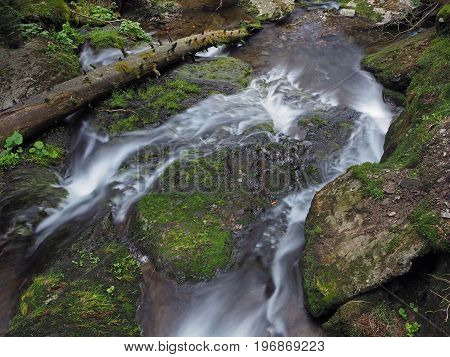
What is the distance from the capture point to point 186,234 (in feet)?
16.1

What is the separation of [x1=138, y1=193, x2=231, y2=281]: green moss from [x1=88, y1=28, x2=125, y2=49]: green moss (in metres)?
5.69

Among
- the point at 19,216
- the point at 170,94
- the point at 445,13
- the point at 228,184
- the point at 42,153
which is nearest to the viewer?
the point at 19,216

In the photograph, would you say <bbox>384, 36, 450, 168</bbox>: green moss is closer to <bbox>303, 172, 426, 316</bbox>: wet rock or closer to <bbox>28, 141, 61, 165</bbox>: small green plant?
<bbox>303, 172, 426, 316</bbox>: wet rock

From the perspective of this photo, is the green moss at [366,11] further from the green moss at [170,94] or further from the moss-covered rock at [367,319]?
the moss-covered rock at [367,319]

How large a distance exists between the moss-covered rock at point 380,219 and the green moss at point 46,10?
831 centimetres

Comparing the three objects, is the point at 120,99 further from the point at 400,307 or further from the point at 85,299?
the point at 400,307

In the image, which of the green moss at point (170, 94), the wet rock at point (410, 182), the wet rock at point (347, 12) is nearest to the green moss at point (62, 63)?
the green moss at point (170, 94)

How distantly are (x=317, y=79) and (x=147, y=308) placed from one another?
689 centimetres

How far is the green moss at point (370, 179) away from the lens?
4.60m

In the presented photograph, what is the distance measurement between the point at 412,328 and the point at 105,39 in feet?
30.5

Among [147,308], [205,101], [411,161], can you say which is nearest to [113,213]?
[147,308]

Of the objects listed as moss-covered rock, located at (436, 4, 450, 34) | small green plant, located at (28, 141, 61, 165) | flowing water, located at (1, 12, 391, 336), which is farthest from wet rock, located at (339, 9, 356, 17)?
small green plant, located at (28, 141, 61, 165)

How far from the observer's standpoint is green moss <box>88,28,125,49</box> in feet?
30.7

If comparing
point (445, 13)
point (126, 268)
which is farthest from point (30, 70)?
point (445, 13)
